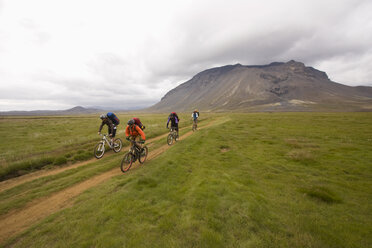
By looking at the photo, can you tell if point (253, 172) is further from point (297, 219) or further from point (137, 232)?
point (137, 232)

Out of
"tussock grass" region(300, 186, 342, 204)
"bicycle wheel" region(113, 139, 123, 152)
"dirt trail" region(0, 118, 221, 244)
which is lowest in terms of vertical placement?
"tussock grass" region(300, 186, 342, 204)

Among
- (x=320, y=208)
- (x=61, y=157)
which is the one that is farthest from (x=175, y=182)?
(x=61, y=157)

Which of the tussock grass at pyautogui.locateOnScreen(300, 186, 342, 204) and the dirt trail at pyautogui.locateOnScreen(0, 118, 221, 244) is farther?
the tussock grass at pyautogui.locateOnScreen(300, 186, 342, 204)

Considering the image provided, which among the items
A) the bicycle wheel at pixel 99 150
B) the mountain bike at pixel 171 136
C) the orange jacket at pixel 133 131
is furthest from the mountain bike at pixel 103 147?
the mountain bike at pixel 171 136

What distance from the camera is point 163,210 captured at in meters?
5.80

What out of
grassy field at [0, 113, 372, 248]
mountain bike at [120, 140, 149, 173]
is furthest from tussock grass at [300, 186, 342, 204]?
mountain bike at [120, 140, 149, 173]

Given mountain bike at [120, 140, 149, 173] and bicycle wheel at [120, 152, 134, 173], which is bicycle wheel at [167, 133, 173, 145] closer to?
mountain bike at [120, 140, 149, 173]

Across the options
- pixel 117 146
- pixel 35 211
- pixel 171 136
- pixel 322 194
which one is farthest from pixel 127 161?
pixel 322 194

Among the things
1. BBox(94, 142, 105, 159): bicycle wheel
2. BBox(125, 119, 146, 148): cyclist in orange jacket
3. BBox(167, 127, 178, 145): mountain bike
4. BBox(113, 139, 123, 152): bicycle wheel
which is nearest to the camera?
BBox(125, 119, 146, 148): cyclist in orange jacket

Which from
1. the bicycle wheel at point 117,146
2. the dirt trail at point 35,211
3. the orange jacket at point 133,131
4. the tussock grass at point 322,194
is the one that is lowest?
the tussock grass at point 322,194

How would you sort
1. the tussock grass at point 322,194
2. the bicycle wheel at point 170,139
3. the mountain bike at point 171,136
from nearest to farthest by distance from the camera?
the tussock grass at point 322,194 → the bicycle wheel at point 170,139 → the mountain bike at point 171,136

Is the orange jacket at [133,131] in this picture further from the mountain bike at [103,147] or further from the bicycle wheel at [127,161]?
the mountain bike at [103,147]

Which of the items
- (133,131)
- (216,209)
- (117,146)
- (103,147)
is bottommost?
(216,209)

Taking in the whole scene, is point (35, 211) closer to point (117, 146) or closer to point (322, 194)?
point (117, 146)
